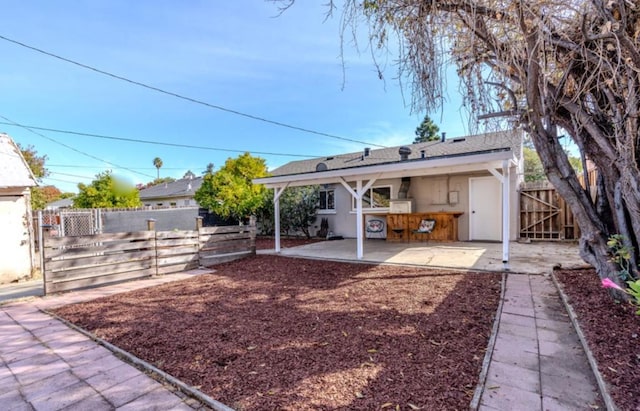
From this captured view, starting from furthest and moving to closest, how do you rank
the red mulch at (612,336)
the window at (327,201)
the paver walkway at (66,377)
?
the window at (327,201) < the paver walkway at (66,377) < the red mulch at (612,336)

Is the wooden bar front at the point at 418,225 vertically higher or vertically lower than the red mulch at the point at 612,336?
higher

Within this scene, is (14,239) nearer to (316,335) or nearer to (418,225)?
(316,335)

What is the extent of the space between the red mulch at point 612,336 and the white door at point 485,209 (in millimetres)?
5683

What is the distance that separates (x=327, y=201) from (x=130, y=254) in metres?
8.22

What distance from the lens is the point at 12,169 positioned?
6.54 metres

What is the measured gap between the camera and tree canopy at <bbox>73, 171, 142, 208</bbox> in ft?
40.9

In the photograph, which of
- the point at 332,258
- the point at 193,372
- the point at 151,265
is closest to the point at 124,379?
the point at 193,372

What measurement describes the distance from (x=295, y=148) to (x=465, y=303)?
14646 mm

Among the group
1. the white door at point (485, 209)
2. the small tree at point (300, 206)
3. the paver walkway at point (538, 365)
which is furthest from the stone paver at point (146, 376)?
the small tree at point (300, 206)

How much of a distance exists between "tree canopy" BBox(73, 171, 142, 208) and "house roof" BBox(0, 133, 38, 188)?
5.71 meters

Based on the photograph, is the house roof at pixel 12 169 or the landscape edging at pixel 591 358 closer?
the landscape edging at pixel 591 358

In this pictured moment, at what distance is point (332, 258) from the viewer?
7340mm

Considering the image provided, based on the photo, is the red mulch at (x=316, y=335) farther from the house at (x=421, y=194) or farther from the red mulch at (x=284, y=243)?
the red mulch at (x=284, y=243)

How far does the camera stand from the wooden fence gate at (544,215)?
8922mm
